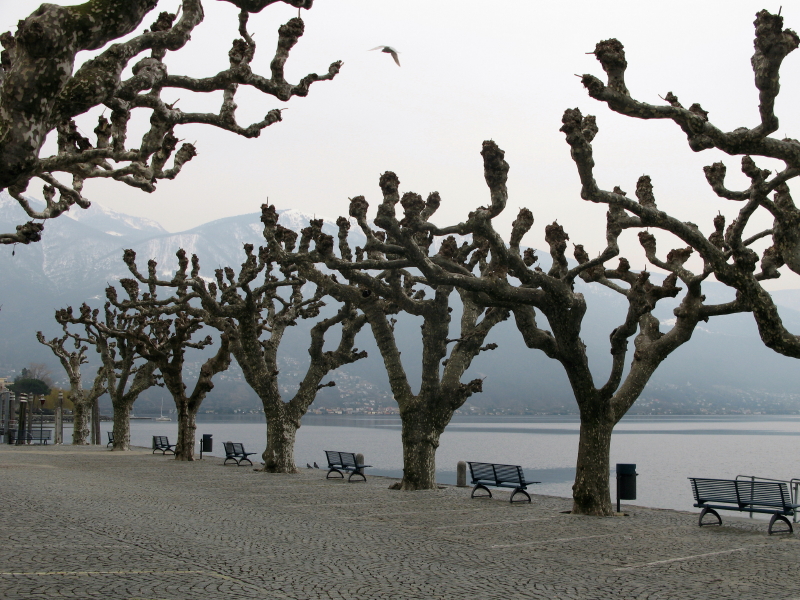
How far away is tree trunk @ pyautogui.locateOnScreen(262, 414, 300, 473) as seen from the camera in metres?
25.6

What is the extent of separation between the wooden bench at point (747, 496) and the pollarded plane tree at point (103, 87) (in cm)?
1094

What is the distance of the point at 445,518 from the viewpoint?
15156 millimetres

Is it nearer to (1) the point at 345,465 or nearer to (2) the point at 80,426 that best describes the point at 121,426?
(2) the point at 80,426

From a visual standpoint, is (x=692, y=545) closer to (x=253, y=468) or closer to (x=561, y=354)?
(x=561, y=354)

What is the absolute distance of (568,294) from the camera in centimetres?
1495

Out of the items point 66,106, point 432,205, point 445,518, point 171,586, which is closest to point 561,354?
point 445,518

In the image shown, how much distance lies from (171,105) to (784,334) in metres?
9.96

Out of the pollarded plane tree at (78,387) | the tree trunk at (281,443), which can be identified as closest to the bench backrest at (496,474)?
the tree trunk at (281,443)

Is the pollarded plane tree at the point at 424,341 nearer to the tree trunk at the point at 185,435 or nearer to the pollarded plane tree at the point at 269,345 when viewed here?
the pollarded plane tree at the point at 269,345

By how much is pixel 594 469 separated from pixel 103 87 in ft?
41.0

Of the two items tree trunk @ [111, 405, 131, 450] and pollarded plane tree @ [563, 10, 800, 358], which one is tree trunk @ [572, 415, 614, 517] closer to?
pollarded plane tree @ [563, 10, 800, 358]

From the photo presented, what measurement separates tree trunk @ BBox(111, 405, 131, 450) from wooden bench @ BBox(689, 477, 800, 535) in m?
32.1

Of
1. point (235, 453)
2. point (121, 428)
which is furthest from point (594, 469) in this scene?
point (121, 428)

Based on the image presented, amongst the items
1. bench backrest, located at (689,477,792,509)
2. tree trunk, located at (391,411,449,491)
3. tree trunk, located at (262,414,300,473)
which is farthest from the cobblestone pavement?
tree trunk, located at (262,414,300,473)
